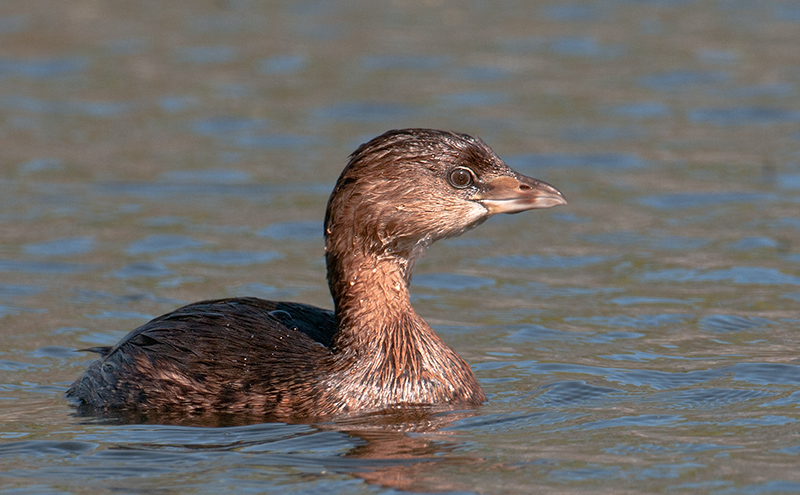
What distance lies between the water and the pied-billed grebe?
9.2 inches

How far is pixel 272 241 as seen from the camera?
1308 centimetres

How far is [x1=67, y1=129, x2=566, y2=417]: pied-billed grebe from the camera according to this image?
8.05m

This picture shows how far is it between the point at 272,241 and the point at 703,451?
6.48 meters

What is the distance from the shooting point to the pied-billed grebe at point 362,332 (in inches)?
317

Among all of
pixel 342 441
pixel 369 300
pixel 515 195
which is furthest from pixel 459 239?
pixel 342 441

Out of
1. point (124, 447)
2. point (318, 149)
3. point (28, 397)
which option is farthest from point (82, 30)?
point (124, 447)

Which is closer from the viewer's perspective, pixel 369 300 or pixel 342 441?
pixel 342 441

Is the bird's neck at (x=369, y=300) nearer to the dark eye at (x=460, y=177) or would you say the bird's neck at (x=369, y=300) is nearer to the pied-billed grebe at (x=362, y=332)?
the pied-billed grebe at (x=362, y=332)

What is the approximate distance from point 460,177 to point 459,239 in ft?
16.8

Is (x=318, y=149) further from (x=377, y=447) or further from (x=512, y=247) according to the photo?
(x=377, y=447)

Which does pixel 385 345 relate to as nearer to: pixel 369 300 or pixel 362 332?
pixel 362 332

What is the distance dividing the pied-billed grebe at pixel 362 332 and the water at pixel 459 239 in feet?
0.77

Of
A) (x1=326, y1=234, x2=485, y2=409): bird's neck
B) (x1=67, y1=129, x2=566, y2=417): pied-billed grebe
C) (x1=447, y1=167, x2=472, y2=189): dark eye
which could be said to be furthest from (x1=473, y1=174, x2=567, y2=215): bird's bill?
(x1=326, y1=234, x2=485, y2=409): bird's neck

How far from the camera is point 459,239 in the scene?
527 inches
